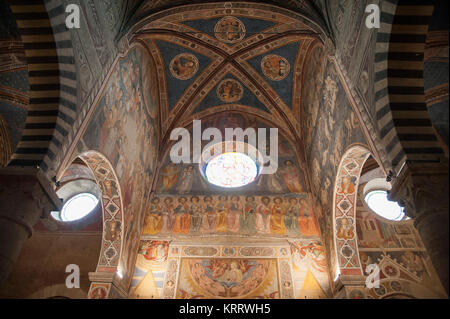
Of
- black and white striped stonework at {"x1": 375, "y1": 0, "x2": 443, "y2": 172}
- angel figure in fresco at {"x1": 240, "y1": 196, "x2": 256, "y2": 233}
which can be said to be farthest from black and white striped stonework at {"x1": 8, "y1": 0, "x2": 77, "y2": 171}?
angel figure in fresco at {"x1": 240, "y1": 196, "x2": 256, "y2": 233}

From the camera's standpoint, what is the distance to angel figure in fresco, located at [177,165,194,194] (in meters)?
11.5

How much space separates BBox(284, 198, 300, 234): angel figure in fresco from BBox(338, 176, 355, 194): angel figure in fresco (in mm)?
2200

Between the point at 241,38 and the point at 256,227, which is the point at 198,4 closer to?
the point at 241,38

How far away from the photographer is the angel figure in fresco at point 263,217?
10453 mm

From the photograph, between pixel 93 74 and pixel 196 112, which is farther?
pixel 196 112

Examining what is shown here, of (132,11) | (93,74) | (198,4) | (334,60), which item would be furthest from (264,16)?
(93,74)

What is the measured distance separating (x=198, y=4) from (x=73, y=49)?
15.8ft

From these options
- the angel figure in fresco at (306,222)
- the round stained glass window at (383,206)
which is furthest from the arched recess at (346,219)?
the round stained glass window at (383,206)

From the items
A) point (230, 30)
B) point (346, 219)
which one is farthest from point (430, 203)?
point (230, 30)

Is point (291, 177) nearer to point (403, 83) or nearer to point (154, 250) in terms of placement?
point (154, 250)

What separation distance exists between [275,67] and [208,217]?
5960 millimetres

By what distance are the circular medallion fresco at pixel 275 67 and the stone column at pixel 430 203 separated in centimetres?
785

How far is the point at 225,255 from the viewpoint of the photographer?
9.89 meters

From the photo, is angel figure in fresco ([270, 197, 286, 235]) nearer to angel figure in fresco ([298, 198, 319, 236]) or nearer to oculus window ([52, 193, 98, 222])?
angel figure in fresco ([298, 198, 319, 236])
